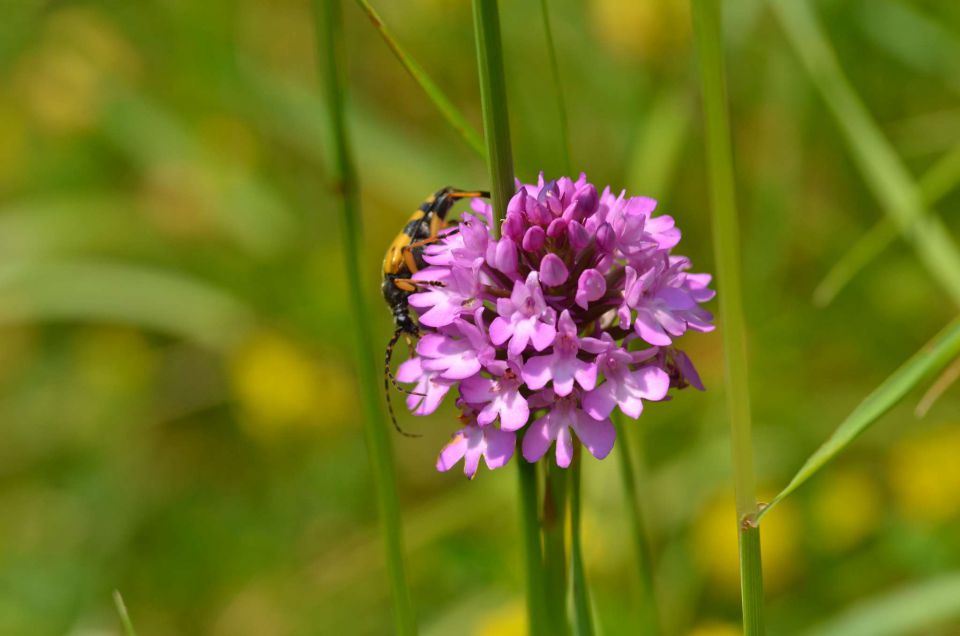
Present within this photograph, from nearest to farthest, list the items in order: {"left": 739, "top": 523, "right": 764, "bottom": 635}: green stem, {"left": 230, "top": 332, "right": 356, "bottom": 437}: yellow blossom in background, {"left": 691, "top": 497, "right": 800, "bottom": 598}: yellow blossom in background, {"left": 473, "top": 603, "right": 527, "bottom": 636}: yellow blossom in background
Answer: {"left": 739, "top": 523, "right": 764, "bottom": 635}: green stem
{"left": 473, "top": 603, "right": 527, "bottom": 636}: yellow blossom in background
{"left": 691, "top": 497, "right": 800, "bottom": 598}: yellow blossom in background
{"left": 230, "top": 332, "right": 356, "bottom": 437}: yellow blossom in background

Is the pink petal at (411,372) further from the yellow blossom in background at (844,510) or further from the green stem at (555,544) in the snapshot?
the yellow blossom in background at (844,510)

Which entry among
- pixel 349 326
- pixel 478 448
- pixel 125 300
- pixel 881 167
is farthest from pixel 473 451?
pixel 125 300

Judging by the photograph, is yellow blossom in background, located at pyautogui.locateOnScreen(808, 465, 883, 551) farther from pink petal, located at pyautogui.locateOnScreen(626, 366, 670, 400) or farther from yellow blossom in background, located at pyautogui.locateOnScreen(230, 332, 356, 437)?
pink petal, located at pyautogui.locateOnScreen(626, 366, 670, 400)

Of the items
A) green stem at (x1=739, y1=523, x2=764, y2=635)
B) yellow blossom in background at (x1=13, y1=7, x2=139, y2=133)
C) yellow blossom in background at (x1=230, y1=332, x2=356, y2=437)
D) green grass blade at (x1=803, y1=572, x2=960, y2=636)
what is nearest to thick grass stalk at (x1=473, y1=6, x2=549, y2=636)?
green stem at (x1=739, y1=523, x2=764, y2=635)

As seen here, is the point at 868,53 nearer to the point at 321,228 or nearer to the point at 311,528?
the point at 321,228

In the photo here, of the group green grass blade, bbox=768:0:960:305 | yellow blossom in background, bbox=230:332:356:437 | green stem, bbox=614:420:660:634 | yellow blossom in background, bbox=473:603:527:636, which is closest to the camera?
green stem, bbox=614:420:660:634

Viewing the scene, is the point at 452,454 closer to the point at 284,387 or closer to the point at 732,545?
the point at 732,545

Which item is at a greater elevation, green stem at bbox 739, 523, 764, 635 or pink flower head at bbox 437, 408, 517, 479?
pink flower head at bbox 437, 408, 517, 479
